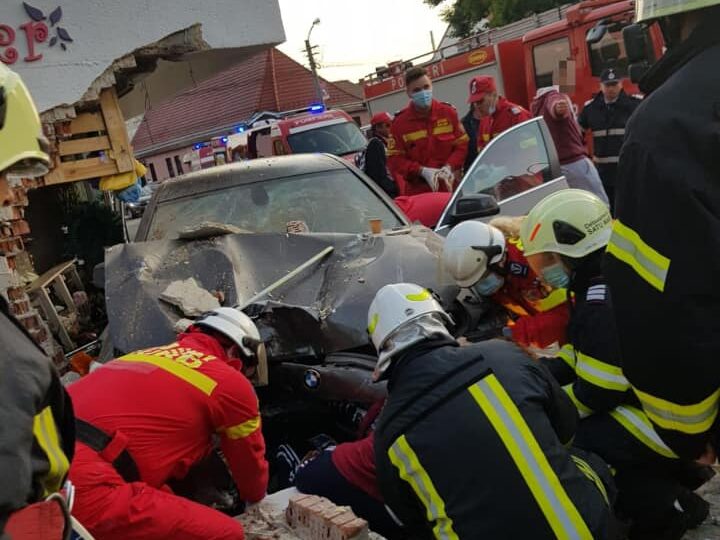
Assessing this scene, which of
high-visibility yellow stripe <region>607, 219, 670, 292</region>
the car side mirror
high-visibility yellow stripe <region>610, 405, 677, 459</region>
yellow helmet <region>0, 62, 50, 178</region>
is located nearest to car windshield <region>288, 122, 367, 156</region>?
the car side mirror

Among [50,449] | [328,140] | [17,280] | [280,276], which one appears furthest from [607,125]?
[50,449]

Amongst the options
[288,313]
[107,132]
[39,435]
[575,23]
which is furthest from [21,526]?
[575,23]

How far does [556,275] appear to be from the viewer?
2.67 meters

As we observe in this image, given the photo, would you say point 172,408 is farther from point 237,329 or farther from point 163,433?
point 237,329

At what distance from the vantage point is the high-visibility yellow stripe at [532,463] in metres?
1.75

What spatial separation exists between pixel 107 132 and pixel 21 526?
469cm

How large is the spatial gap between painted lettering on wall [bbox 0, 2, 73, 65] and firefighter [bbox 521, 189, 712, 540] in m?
3.61

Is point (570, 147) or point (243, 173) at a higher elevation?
point (243, 173)

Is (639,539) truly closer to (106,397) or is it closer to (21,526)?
(106,397)

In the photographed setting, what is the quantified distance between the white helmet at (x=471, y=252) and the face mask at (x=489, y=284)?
0.21 feet

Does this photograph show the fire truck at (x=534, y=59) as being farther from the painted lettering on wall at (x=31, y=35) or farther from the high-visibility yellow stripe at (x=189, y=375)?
the high-visibility yellow stripe at (x=189, y=375)

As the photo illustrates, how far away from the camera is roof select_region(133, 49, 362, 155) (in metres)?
35.2

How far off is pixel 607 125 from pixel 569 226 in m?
4.69

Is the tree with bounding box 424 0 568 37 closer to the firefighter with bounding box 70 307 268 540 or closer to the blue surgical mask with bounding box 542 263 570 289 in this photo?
the blue surgical mask with bounding box 542 263 570 289
